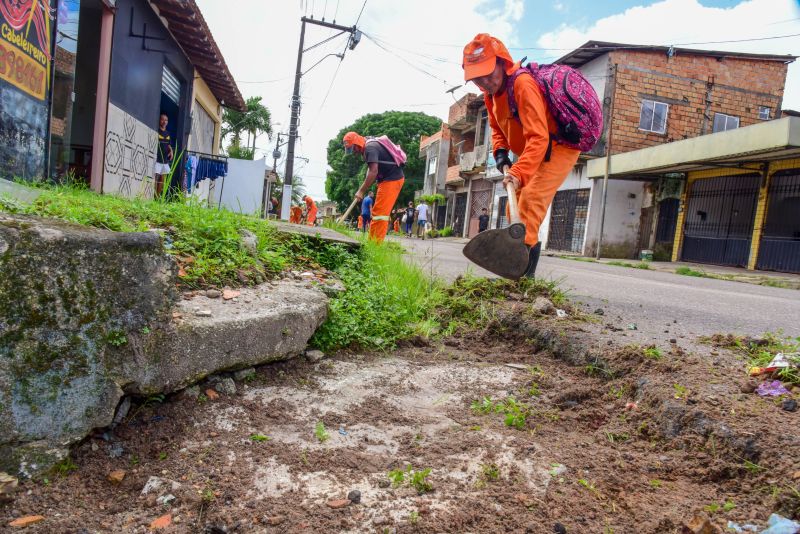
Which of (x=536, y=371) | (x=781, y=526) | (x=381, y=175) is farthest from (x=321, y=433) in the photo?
(x=381, y=175)

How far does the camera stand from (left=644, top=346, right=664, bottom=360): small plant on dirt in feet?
7.26

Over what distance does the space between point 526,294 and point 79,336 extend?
8.91 feet

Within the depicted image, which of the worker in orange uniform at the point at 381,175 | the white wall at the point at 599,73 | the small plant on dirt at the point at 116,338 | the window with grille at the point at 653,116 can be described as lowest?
the small plant on dirt at the point at 116,338

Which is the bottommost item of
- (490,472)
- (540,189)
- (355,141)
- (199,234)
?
(490,472)

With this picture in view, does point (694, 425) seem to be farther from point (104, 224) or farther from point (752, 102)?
point (752, 102)

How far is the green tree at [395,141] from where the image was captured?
4009 centimetres

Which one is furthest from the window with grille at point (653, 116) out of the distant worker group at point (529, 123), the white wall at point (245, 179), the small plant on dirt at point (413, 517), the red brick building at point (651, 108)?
the small plant on dirt at point (413, 517)

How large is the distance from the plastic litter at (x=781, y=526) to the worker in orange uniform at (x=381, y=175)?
4.70 m

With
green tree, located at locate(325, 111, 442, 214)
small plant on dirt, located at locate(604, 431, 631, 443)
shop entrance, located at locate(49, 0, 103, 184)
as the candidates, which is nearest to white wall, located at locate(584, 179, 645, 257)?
shop entrance, located at locate(49, 0, 103, 184)

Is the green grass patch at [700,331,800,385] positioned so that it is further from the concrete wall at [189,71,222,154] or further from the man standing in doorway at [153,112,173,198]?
the concrete wall at [189,71,222,154]

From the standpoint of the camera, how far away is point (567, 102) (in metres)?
3.52

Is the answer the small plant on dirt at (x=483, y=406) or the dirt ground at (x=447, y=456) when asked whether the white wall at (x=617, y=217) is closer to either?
the dirt ground at (x=447, y=456)

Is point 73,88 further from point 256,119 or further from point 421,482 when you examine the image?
point 256,119

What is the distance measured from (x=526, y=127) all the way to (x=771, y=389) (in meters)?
2.17
